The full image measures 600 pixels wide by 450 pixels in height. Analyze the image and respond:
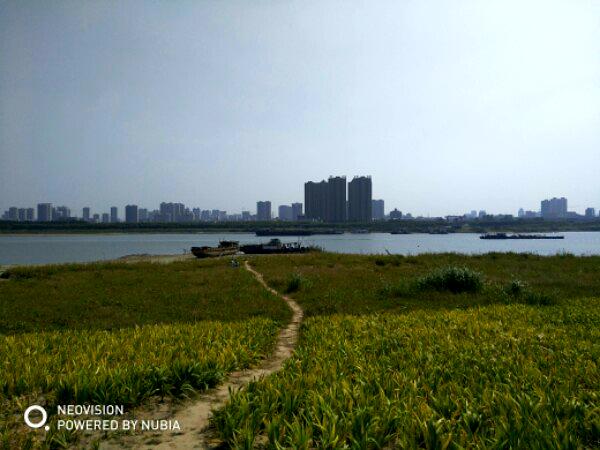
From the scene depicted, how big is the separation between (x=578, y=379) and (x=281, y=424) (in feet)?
16.6

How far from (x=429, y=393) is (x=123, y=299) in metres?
15.3

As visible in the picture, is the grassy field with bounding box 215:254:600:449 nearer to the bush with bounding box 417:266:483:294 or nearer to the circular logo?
the circular logo

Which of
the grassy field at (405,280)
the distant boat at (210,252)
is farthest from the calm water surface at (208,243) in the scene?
the grassy field at (405,280)

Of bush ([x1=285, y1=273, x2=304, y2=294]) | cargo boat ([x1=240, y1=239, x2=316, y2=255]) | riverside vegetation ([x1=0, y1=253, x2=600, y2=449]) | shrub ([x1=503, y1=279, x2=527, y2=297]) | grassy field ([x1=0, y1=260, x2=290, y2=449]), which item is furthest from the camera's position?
cargo boat ([x1=240, y1=239, x2=316, y2=255])

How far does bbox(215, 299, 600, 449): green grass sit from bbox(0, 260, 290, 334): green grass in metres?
5.80

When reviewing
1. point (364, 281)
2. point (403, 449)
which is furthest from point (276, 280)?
point (403, 449)

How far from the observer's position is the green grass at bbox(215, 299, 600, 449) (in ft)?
16.6

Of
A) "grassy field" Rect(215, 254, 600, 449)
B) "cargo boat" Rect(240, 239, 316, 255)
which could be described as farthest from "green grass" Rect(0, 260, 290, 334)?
"cargo boat" Rect(240, 239, 316, 255)

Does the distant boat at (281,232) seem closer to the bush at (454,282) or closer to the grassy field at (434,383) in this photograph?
the bush at (454,282)

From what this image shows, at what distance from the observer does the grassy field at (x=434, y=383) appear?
5109 millimetres

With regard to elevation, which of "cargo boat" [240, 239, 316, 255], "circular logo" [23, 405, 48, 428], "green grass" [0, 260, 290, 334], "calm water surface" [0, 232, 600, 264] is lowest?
"calm water surface" [0, 232, 600, 264]

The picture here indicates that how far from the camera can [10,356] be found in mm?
8516

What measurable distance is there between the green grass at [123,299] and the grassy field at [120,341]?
0.04 m

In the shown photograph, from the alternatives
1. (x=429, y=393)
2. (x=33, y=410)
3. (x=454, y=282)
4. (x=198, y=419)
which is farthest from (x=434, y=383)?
(x=454, y=282)
